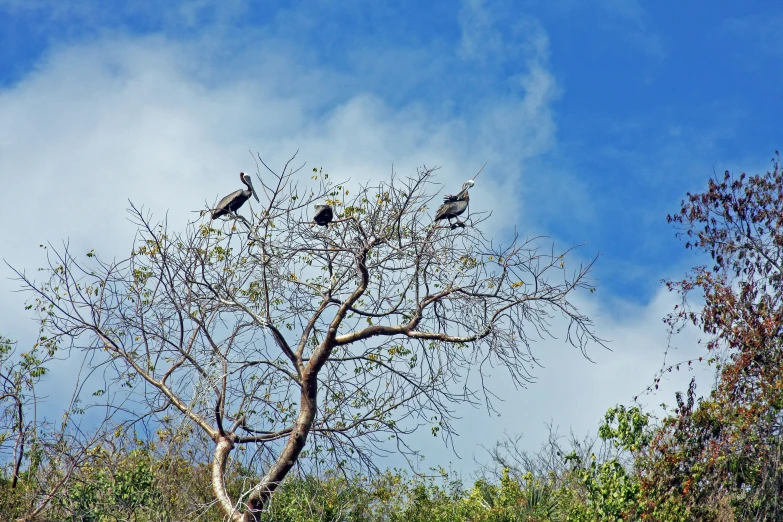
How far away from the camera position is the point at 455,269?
852 cm

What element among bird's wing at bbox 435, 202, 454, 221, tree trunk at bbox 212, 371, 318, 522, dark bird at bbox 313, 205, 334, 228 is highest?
dark bird at bbox 313, 205, 334, 228

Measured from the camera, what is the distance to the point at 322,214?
9.59 m

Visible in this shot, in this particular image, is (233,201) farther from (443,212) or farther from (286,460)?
(286,460)

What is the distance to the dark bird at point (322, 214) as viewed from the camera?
31.2 feet

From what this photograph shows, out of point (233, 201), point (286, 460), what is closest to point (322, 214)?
point (233, 201)

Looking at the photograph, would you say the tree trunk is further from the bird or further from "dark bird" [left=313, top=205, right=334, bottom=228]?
the bird

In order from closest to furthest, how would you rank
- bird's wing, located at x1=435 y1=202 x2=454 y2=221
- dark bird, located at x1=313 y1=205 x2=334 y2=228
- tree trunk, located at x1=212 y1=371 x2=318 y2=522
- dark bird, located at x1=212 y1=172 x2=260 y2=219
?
tree trunk, located at x1=212 y1=371 x2=318 y2=522 → dark bird, located at x1=313 y1=205 x2=334 y2=228 → bird's wing, located at x1=435 y1=202 x2=454 y2=221 → dark bird, located at x1=212 y1=172 x2=260 y2=219

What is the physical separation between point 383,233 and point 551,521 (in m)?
5.93

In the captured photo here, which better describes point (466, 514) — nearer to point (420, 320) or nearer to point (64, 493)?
point (420, 320)

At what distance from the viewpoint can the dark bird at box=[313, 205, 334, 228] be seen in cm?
952

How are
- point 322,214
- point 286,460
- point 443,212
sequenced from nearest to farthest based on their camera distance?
1. point 286,460
2. point 322,214
3. point 443,212

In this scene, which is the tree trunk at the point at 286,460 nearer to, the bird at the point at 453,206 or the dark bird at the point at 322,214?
the dark bird at the point at 322,214

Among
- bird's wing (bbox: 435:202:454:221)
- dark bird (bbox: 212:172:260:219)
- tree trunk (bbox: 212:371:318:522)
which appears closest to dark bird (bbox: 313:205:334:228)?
dark bird (bbox: 212:172:260:219)

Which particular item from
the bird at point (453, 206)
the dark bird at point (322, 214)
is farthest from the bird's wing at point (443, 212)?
the dark bird at point (322, 214)
